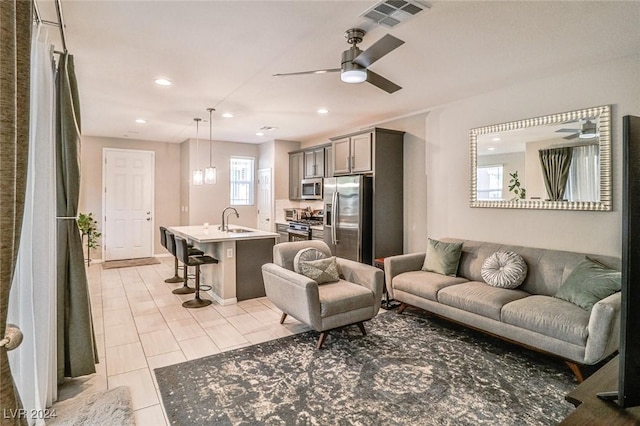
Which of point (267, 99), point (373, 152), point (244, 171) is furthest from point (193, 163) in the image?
point (373, 152)

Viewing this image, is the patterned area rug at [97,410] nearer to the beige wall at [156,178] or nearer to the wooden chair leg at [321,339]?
the wooden chair leg at [321,339]

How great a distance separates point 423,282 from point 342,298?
3.44 feet

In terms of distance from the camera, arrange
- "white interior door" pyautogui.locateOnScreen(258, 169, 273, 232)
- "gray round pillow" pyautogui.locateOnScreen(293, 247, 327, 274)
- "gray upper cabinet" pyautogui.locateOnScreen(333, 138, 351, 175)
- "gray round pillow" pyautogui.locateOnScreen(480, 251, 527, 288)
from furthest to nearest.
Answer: "white interior door" pyautogui.locateOnScreen(258, 169, 273, 232) < "gray upper cabinet" pyautogui.locateOnScreen(333, 138, 351, 175) < "gray round pillow" pyautogui.locateOnScreen(293, 247, 327, 274) < "gray round pillow" pyautogui.locateOnScreen(480, 251, 527, 288)

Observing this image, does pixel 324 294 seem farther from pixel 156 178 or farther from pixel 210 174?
pixel 156 178

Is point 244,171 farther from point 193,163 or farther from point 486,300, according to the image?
point 486,300

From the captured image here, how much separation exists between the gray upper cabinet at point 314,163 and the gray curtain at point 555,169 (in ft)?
12.1

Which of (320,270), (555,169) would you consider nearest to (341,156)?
(320,270)

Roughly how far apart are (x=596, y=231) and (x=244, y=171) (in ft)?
21.8

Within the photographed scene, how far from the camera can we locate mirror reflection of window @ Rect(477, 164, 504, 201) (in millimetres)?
4078

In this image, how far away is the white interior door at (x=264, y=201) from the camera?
7.67m

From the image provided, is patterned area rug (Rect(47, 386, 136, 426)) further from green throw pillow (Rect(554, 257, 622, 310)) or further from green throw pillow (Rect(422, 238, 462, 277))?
green throw pillow (Rect(554, 257, 622, 310))

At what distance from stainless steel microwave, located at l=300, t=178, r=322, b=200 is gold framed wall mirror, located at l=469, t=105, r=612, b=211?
294 centimetres

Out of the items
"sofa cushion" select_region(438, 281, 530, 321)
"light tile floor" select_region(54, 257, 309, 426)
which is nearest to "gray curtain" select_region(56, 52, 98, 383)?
"light tile floor" select_region(54, 257, 309, 426)

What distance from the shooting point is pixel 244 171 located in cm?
813
